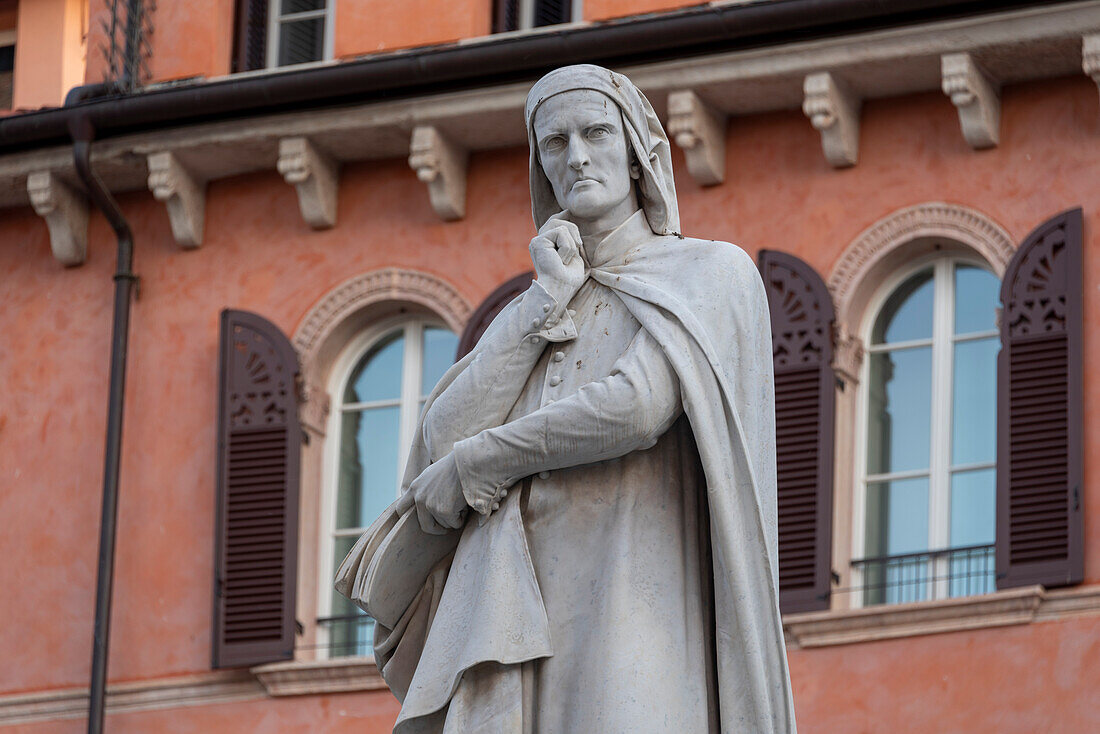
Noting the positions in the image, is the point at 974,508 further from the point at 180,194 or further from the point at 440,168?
the point at 180,194

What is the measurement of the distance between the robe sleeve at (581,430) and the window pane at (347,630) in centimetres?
1317

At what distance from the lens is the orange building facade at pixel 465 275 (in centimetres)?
1739

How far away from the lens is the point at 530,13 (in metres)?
19.8

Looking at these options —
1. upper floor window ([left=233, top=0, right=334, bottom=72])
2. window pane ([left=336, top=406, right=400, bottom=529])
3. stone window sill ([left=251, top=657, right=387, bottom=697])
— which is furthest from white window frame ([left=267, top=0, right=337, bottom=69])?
stone window sill ([left=251, top=657, right=387, bottom=697])

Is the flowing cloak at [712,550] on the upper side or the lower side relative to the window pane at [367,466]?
lower

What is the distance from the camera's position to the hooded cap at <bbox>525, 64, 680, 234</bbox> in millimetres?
6332

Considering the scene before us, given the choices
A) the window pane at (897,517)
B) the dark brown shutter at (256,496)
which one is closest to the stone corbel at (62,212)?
the dark brown shutter at (256,496)

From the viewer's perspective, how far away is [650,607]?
589 cm

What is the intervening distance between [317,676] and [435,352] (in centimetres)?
206

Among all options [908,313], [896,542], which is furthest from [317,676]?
[908,313]

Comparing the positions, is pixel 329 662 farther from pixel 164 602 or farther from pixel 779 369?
pixel 779 369

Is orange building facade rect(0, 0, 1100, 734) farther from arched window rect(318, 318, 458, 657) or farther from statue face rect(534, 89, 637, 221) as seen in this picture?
statue face rect(534, 89, 637, 221)

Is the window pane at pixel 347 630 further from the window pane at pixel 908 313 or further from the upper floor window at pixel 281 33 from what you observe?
the window pane at pixel 908 313

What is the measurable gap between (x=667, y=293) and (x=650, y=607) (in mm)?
607
